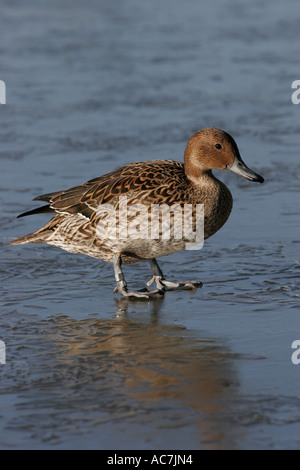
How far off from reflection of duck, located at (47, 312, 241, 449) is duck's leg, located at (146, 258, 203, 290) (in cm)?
51

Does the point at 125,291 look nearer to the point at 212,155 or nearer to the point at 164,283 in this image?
the point at 164,283

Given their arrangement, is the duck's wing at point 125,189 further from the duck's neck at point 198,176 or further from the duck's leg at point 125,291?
the duck's leg at point 125,291

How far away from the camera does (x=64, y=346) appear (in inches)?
207

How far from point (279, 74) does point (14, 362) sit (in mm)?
8778

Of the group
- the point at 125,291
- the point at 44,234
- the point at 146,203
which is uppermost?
the point at 146,203

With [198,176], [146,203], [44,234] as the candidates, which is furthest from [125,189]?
[44,234]

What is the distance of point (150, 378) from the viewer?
15.4 feet

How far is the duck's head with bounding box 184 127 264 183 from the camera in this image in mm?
6352

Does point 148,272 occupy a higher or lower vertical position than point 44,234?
lower

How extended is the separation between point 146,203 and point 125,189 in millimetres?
251

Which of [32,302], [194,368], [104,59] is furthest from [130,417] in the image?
[104,59]

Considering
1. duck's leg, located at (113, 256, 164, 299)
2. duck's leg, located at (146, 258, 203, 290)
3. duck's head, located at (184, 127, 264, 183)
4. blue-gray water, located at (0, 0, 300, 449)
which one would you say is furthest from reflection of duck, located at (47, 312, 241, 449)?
→ duck's head, located at (184, 127, 264, 183)

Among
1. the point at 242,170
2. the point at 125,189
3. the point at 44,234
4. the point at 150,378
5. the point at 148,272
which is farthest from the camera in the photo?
the point at 148,272
